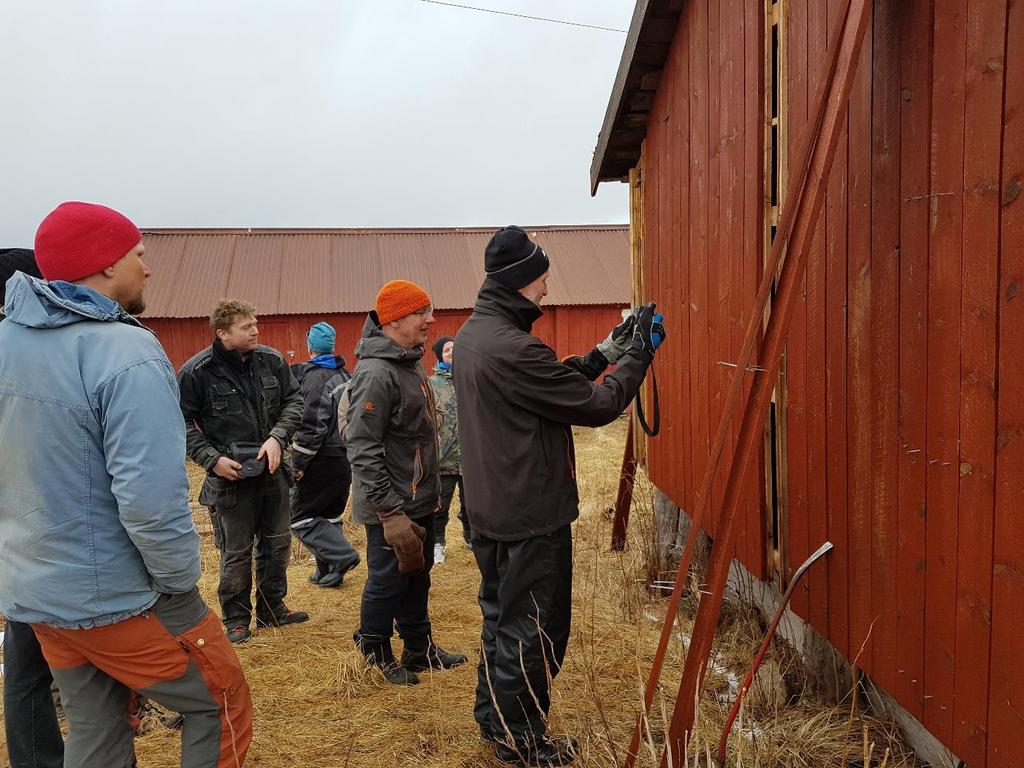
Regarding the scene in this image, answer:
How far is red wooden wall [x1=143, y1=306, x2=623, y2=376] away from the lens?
17.7 m

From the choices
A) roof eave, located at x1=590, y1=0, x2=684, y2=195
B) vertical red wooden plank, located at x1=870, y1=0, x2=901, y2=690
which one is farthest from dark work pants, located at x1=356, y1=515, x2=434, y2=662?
roof eave, located at x1=590, y1=0, x2=684, y2=195

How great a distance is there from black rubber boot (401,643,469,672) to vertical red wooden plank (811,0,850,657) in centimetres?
223

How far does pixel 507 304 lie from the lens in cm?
319

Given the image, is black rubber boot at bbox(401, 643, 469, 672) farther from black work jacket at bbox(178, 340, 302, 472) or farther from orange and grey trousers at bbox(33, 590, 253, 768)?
orange and grey trousers at bbox(33, 590, 253, 768)

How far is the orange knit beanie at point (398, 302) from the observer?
402 centimetres

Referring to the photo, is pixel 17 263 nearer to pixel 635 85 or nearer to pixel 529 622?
pixel 529 622

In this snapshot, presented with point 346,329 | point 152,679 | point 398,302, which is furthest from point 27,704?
point 346,329

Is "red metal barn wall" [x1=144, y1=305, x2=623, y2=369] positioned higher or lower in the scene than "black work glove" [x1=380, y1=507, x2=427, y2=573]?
higher

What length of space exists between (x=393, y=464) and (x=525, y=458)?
122 centimetres

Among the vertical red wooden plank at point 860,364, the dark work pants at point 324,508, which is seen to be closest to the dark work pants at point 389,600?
the dark work pants at point 324,508

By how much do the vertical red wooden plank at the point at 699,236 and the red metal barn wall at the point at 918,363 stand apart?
0.75 meters

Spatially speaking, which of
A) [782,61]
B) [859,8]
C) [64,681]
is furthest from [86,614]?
[782,61]

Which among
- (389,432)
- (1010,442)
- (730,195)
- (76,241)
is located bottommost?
(389,432)

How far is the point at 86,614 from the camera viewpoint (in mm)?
2203
